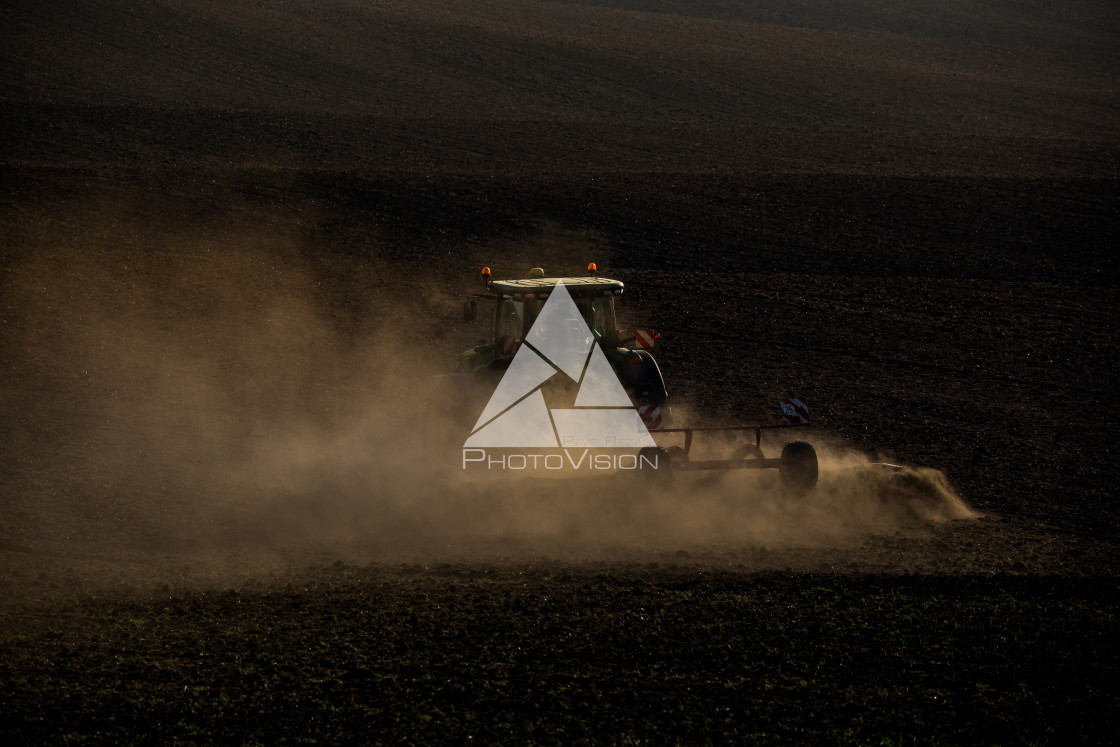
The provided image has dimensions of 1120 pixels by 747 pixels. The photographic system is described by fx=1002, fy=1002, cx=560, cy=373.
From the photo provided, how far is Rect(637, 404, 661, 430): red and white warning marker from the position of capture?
11352 millimetres

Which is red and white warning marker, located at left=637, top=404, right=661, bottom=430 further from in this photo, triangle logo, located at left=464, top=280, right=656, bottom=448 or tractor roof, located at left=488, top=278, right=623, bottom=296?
tractor roof, located at left=488, top=278, right=623, bottom=296

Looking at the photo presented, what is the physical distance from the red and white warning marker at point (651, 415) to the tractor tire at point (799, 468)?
1.45 metres

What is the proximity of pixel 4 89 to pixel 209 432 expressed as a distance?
28.3 metres

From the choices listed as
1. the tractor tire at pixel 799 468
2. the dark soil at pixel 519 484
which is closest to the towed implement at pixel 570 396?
the tractor tire at pixel 799 468

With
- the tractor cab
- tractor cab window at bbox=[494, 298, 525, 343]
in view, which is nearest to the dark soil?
the tractor cab

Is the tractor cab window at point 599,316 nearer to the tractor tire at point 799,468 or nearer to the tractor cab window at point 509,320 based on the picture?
the tractor cab window at point 509,320

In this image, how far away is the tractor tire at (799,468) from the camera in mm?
10984

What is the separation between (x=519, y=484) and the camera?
1117 cm

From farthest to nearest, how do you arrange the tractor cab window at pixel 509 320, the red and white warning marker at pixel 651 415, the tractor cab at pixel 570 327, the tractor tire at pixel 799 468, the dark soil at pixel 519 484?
the tractor cab window at pixel 509 320, the tractor cab at pixel 570 327, the red and white warning marker at pixel 651 415, the tractor tire at pixel 799 468, the dark soil at pixel 519 484

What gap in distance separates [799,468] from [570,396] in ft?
8.65

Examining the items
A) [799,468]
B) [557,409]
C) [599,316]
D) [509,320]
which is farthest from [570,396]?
[799,468]

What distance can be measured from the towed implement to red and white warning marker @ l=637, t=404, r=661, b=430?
11mm

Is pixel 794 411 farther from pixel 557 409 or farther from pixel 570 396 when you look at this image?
pixel 557 409

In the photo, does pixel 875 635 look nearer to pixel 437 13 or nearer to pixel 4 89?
pixel 4 89
